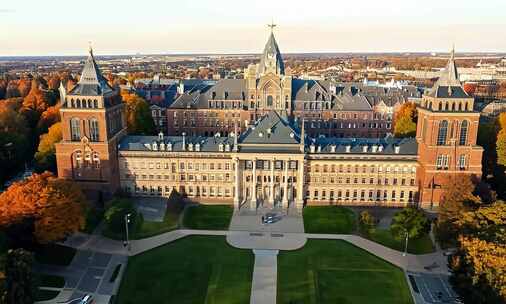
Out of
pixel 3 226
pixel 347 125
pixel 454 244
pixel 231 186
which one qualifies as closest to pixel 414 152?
pixel 454 244

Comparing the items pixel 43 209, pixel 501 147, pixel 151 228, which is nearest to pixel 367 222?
pixel 151 228

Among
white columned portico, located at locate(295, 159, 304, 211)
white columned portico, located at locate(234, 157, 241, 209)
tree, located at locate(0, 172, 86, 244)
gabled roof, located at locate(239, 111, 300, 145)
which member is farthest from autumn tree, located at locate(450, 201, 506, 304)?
tree, located at locate(0, 172, 86, 244)

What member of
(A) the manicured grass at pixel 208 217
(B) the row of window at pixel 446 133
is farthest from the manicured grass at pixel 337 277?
(B) the row of window at pixel 446 133

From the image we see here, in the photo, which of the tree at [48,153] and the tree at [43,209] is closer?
the tree at [43,209]

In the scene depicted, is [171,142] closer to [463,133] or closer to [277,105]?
[277,105]

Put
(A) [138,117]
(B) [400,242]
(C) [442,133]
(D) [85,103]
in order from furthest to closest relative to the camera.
→ (A) [138,117], (D) [85,103], (C) [442,133], (B) [400,242]

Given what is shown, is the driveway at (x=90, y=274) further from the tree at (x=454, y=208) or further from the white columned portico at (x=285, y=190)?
the tree at (x=454, y=208)
